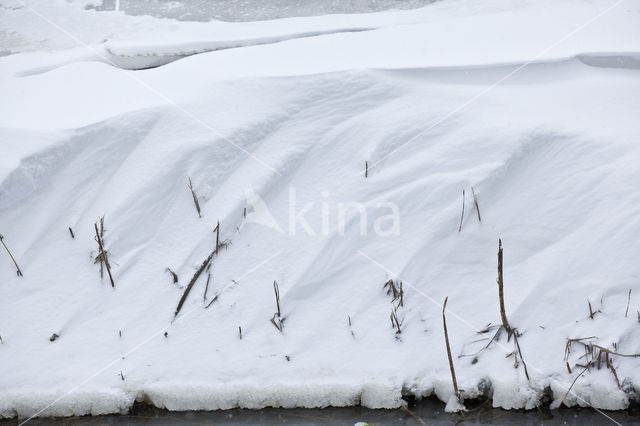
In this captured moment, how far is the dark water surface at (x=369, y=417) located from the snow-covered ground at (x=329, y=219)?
5 centimetres

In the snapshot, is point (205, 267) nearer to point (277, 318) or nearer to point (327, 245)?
point (277, 318)

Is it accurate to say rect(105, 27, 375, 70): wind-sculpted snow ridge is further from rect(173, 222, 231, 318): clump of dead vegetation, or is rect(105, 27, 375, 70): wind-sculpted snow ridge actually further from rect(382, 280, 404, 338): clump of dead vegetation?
rect(382, 280, 404, 338): clump of dead vegetation

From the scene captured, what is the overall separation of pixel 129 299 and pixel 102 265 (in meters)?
0.27

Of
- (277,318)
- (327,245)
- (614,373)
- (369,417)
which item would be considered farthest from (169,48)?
(614,373)

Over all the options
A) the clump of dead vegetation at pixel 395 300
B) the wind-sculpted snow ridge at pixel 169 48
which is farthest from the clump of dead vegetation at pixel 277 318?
the wind-sculpted snow ridge at pixel 169 48

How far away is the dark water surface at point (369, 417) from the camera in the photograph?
2783 mm

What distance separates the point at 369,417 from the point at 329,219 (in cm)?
118

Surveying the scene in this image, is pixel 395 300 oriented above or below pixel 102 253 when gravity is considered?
below

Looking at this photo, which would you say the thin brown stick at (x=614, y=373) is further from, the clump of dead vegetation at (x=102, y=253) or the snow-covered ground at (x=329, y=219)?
the clump of dead vegetation at (x=102, y=253)

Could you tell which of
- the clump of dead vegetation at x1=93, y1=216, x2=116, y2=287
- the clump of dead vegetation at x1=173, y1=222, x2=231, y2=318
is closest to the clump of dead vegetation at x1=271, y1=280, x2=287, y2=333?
the clump of dead vegetation at x1=173, y1=222, x2=231, y2=318

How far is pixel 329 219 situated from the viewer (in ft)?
11.3

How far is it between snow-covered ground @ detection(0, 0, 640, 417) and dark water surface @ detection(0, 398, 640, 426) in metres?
0.05

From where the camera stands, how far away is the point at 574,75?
12.5ft

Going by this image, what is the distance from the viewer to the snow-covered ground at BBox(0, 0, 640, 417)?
117 inches
